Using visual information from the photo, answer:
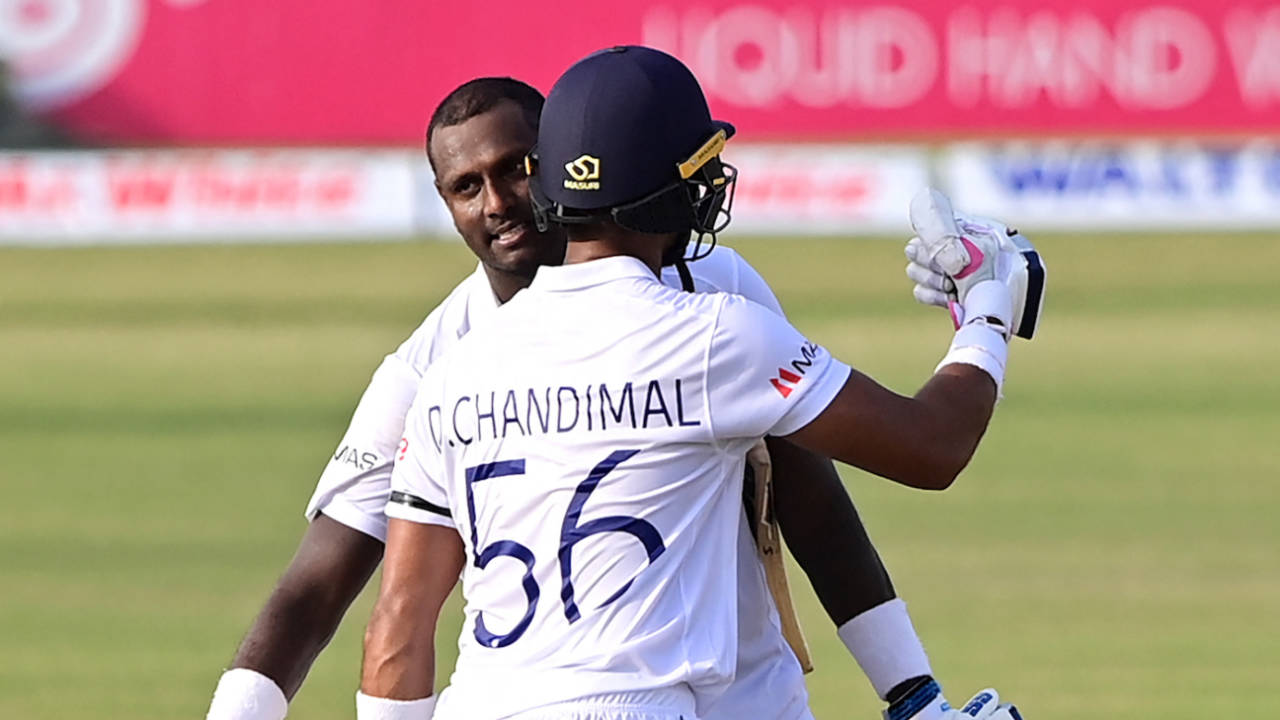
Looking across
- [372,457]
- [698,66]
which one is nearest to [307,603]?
[372,457]

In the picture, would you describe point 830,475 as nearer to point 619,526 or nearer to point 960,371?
point 960,371

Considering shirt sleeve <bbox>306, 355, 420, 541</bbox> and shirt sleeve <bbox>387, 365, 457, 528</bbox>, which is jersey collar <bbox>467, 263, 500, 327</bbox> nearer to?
shirt sleeve <bbox>306, 355, 420, 541</bbox>

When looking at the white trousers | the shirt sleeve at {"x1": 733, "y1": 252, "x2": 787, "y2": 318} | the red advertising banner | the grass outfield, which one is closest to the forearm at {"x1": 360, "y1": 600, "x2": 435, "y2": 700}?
the white trousers

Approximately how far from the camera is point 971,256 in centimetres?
407

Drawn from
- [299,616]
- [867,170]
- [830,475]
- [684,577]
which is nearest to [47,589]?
[299,616]

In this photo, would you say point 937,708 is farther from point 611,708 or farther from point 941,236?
point 611,708

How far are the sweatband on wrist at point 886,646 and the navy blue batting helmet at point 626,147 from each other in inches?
44.3

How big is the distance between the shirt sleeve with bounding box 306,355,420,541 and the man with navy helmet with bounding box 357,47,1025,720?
78 centimetres

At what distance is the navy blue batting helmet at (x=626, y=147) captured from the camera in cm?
370

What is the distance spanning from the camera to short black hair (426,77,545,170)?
465cm

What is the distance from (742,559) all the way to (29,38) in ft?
94.6

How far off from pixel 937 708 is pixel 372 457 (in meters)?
1.27

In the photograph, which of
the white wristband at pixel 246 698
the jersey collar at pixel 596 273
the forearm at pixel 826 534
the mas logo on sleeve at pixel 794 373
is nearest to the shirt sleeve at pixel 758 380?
the mas logo on sleeve at pixel 794 373

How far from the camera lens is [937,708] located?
4.40m
